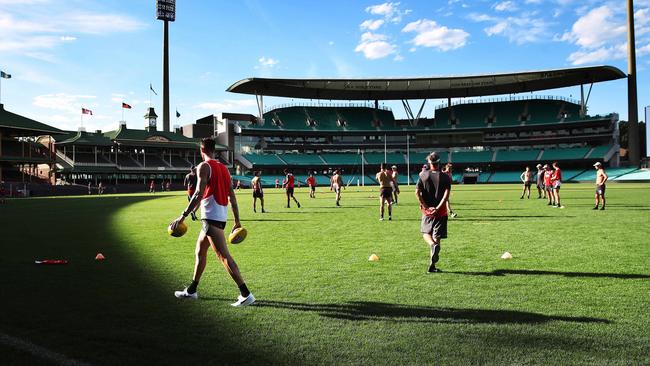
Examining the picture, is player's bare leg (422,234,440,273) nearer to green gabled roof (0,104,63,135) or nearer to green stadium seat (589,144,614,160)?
green gabled roof (0,104,63,135)

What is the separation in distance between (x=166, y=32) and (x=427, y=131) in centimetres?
5399

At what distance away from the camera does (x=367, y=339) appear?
4.76 meters

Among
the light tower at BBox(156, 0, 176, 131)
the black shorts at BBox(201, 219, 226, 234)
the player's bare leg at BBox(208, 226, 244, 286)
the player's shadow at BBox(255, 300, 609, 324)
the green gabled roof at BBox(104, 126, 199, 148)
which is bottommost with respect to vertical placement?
the player's shadow at BBox(255, 300, 609, 324)

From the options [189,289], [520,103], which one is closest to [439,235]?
[189,289]

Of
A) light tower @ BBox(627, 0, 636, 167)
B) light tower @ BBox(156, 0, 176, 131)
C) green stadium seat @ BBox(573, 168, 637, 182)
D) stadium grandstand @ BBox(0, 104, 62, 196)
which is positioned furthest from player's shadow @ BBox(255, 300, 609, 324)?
light tower @ BBox(156, 0, 176, 131)

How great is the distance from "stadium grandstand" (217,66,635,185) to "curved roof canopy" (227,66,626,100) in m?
0.18

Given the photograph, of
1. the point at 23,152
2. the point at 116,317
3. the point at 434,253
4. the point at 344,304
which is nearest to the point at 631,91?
the point at 434,253

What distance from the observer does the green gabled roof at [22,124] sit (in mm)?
56094

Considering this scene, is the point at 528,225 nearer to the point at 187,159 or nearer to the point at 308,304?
the point at 308,304

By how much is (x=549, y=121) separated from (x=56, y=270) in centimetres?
8804

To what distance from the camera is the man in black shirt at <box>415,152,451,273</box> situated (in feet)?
26.5

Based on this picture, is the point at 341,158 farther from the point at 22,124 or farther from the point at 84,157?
the point at 22,124

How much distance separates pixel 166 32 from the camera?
9000cm

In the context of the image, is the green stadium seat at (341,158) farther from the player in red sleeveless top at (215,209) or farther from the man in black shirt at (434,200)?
the player in red sleeveless top at (215,209)
